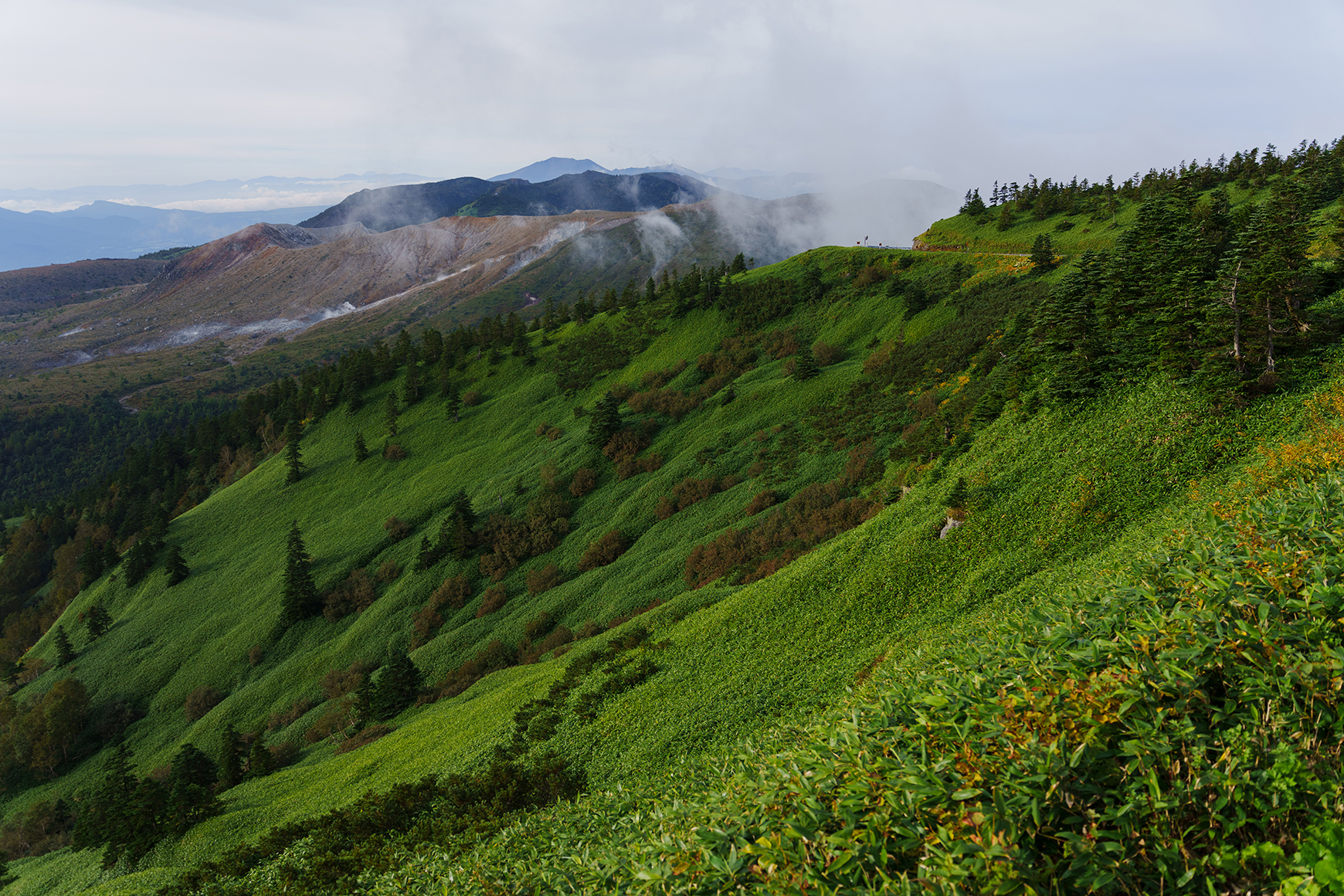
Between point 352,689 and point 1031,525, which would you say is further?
point 352,689

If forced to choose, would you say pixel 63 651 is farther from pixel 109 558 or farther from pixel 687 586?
pixel 687 586

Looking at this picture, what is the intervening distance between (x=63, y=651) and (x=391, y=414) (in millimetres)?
A: 54907

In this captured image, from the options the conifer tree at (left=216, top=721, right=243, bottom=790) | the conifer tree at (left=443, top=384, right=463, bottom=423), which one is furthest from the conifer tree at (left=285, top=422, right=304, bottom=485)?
the conifer tree at (left=216, top=721, right=243, bottom=790)

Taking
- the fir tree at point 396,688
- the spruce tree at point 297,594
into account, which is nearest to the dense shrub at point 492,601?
the fir tree at point 396,688

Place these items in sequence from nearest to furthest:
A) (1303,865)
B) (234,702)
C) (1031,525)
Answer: (1303,865), (1031,525), (234,702)

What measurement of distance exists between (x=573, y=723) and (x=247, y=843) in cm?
1474

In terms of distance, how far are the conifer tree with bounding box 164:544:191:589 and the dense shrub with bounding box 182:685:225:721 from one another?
28.4 m

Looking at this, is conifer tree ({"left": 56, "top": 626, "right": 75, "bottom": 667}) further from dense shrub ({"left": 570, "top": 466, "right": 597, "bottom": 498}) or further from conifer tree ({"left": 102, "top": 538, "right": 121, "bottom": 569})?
dense shrub ({"left": 570, "top": 466, "right": 597, "bottom": 498})

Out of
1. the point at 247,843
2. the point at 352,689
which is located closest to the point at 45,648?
the point at 352,689

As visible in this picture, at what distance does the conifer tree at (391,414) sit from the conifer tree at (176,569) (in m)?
34.8

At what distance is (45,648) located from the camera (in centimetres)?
8756

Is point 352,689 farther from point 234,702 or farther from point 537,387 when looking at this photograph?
point 537,387

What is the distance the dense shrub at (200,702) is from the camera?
63938 millimetres

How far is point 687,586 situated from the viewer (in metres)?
46.8
